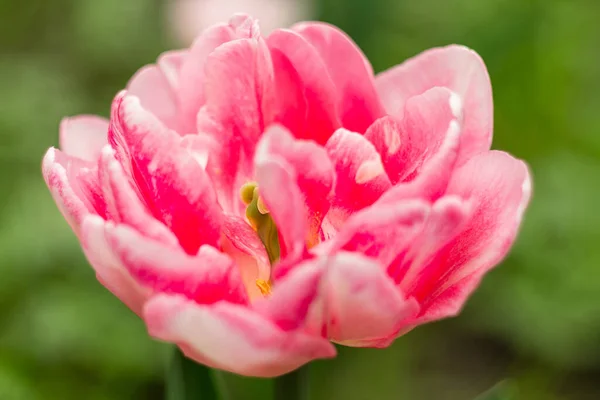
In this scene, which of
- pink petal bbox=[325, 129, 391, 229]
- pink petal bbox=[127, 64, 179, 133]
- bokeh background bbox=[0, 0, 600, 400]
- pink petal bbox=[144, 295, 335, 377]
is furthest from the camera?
bokeh background bbox=[0, 0, 600, 400]

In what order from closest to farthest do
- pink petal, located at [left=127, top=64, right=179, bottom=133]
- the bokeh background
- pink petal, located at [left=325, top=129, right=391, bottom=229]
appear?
pink petal, located at [left=325, top=129, right=391, bottom=229]
pink petal, located at [left=127, top=64, right=179, bottom=133]
the bokeh background

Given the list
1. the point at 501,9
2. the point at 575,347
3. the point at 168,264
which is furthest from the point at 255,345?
the point at 501,9

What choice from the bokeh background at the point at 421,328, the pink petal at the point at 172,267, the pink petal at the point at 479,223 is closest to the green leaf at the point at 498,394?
the pink petal at the point at 479,223

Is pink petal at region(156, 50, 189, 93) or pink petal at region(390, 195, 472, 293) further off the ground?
pink petal at region(156, 50, 189, 93)

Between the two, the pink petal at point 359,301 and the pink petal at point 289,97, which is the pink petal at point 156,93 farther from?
the pink petal at point 359,301

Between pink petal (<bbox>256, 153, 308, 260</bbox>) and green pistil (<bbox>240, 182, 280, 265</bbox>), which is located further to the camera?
green pistil (<bbox>240, 182, 280, 265</bbox>)

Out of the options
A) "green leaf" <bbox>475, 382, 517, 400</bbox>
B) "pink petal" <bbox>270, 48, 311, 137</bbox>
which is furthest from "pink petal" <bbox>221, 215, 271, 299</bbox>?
"green leaf" <bbox>475, 382, 517, 400</bbox>

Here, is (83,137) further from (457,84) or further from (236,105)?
(457,84)

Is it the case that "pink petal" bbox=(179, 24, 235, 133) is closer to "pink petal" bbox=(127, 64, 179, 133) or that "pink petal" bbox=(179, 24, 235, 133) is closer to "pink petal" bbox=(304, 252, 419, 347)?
"pink petal" bbox=(127, 64, 179, 133)
